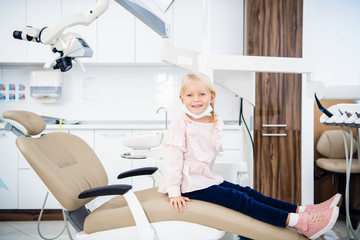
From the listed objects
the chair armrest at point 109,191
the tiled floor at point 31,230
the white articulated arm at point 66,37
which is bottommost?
the tiled floor at point 31,230

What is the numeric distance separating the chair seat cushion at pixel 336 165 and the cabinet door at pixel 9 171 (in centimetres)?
297

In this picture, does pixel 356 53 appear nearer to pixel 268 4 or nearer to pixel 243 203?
pixel 268 4

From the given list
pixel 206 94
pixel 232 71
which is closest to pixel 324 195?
pixel 232 71

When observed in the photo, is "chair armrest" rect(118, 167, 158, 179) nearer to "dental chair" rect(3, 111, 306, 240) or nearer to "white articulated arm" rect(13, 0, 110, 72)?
"dental chair" rect(3, 111, 306, 240)

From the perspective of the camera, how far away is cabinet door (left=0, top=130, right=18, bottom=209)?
295 centimetres

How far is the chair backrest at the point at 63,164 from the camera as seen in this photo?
121cm

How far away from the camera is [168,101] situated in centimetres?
349

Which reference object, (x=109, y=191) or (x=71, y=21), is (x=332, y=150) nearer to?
(x=109, y=191)

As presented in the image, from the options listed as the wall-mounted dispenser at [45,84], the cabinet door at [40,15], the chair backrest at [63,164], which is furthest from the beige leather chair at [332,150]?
the cabinet door at [40,15]

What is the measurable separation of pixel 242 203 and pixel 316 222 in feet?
0.94

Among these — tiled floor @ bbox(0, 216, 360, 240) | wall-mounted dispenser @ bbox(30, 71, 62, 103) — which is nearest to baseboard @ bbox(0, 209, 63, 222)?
tiled floor @ bbox(0, 216, 360, 240)

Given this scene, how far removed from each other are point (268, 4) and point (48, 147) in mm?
2531

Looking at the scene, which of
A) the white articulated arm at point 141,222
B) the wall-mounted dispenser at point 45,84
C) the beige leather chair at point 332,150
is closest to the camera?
the white articulated arm at point 141,222

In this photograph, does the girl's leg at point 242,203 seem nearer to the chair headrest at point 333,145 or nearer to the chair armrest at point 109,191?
the chair armrest at point 109,191
